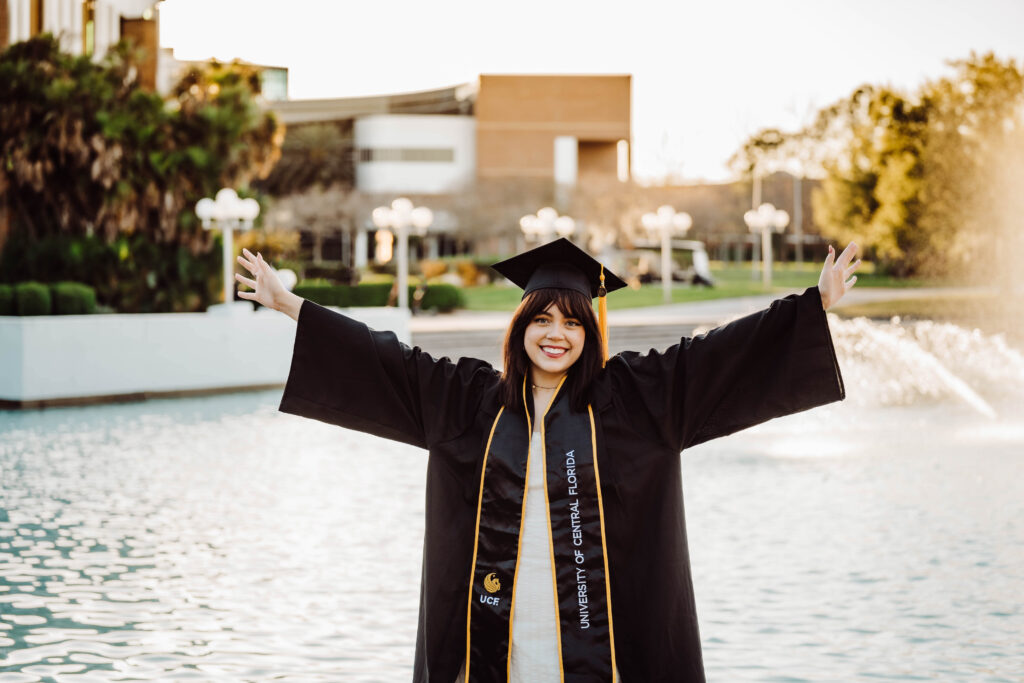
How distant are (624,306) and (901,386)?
20.9m

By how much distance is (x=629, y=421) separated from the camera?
309 cm

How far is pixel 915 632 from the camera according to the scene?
5852mm

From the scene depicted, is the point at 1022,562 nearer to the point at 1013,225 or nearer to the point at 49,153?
the point at 49,153

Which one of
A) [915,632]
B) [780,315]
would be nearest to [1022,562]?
[915,632]

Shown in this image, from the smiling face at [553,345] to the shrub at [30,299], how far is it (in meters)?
15.8

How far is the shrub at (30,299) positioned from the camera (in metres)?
17.6

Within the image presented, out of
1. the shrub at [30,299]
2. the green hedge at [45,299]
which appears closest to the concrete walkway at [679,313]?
the green hedge at [45,299]

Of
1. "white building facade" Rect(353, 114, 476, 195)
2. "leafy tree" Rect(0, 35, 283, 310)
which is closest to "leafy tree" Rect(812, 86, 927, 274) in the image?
"leafy tree" Rect(0, 35, 283, 310)

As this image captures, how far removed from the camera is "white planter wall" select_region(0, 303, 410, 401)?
15617mm

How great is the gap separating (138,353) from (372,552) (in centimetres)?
1000

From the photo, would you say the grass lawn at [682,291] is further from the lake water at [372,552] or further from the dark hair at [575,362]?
the dark hair at [575,362]

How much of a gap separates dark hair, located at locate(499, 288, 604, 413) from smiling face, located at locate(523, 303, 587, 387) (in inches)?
0.6

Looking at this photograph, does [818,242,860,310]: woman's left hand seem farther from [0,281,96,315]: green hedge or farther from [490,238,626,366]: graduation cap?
[0,281,96,315]: green hedge

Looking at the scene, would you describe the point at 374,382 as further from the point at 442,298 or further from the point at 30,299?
the point at 442,298
